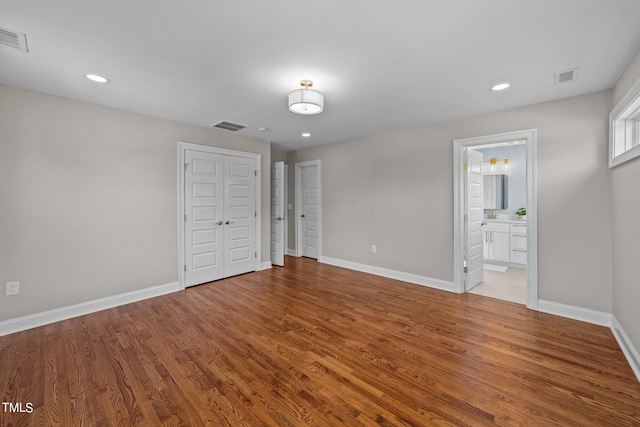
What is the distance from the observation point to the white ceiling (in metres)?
1.69

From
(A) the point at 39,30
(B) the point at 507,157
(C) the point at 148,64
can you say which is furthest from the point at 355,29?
(B) the point at 507,157

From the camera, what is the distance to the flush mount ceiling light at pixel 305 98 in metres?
2.67

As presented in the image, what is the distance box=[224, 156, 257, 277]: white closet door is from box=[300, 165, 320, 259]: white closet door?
155cm

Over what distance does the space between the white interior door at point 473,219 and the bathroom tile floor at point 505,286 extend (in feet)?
0.45

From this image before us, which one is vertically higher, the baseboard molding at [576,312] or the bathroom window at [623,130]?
the bathroom window at [623,130]

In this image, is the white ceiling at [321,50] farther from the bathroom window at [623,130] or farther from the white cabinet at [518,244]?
the white cabinet at [518,244]

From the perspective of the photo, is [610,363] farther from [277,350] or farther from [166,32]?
[166,32]

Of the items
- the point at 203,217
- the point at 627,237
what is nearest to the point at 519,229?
the point at 627,237

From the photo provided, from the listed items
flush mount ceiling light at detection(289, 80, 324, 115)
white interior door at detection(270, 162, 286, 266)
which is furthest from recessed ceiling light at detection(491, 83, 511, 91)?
white interior door at detection(270, 162, 286, 266)

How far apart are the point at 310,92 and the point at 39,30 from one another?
2.06 meters

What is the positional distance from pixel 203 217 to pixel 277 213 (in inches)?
67.5

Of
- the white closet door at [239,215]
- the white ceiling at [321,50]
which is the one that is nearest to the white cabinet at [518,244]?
the white ceiling at [321,50]

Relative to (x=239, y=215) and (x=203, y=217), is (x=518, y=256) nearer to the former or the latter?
(x=239, y=215)

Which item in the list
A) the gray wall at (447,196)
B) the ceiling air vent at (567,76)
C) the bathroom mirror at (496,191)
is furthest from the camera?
the bathroom mirror at (496,191)
